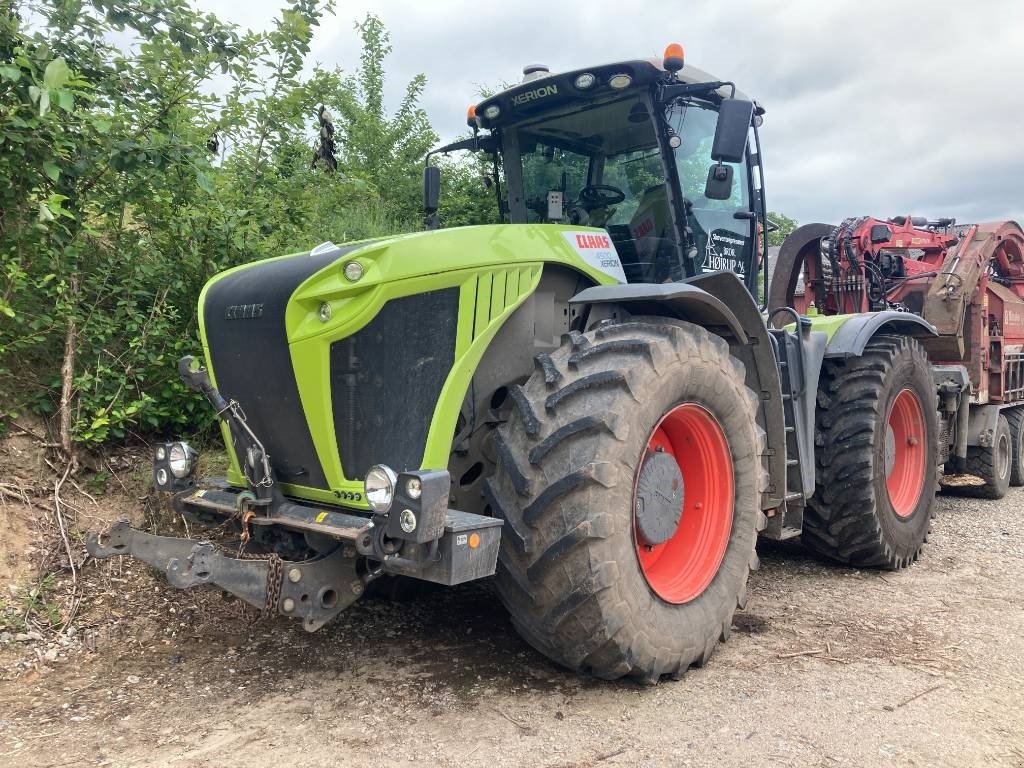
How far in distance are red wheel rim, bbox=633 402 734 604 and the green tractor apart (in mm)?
11

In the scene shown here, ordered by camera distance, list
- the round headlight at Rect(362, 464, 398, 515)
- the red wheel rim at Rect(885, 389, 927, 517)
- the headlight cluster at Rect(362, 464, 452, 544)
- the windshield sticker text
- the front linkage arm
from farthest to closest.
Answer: the red wheel rim at Rect(885, 389, 927, 517), the windshield sticker text, the front linkage arm, the round headlight at Rect(362, 464, 398, 515), the headlight cluster at Rect(362, 464, 452, 544)

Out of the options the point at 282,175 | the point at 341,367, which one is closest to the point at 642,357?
the point at 341,367

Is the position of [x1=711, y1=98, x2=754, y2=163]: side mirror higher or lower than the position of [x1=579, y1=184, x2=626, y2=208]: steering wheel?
higher

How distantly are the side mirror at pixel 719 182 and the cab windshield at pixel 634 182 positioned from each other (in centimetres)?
15

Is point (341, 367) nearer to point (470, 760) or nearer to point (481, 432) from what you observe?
point (481, 432)

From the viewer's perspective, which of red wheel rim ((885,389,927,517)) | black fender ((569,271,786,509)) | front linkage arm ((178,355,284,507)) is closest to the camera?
front linkage arm ((178,355,284,507))

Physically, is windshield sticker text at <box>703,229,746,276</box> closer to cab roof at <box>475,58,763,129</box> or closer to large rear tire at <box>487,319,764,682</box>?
cab roof at <box>475,58,763,129</box>

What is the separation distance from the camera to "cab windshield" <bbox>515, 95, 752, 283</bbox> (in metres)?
4.39

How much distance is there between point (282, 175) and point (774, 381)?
3774 millimetres

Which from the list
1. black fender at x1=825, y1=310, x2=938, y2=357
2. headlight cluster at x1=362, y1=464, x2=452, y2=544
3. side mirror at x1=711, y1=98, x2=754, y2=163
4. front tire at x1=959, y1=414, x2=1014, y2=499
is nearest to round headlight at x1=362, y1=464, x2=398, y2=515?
headlight cluster at x1=362, y1=464, x2=452, y2=544

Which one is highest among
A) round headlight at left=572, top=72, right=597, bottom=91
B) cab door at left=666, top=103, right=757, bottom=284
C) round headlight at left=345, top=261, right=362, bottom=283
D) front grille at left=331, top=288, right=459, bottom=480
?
round headlight at left=572, top=72, right=597, bottom=91

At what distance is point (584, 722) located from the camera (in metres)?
3.04

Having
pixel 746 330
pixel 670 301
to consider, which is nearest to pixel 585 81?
pixel 670 301

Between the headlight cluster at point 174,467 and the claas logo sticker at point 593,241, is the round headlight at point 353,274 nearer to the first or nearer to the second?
the claas logo sticker at point 593,241
